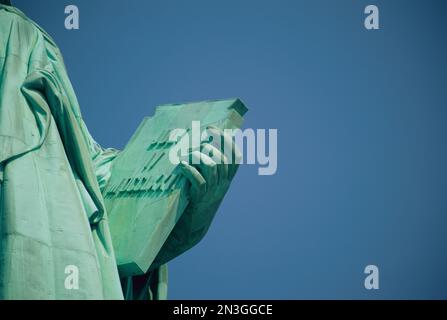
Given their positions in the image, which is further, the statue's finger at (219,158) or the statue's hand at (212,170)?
the statue's finger at (219,158)

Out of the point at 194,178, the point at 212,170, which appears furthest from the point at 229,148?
the point at 194,178

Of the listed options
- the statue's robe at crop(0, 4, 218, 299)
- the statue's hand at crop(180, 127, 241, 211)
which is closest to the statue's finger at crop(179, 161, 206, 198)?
the statue's hand at crop(180, 127, 241, 211)

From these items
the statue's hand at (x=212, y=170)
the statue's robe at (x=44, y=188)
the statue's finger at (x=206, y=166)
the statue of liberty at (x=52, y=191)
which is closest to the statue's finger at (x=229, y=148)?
the statue's hand at (x=212, y=170)

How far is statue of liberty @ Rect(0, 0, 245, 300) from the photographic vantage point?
48.2ft

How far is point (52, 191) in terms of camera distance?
15609mm

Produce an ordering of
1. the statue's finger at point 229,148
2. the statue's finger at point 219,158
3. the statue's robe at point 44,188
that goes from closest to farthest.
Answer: the statue's robe at point 44,188 → the statue's finger at point 219,158 → the statue's finger at point 229,148

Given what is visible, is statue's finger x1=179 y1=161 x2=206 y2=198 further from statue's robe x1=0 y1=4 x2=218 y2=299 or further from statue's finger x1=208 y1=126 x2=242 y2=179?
statue's finger x1=208 y1=126 x2=242 y2=179

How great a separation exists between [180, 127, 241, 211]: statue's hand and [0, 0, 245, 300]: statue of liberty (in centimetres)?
2

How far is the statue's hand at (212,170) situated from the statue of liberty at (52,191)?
0.02 meters

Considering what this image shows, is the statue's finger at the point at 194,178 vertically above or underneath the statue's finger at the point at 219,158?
underneath

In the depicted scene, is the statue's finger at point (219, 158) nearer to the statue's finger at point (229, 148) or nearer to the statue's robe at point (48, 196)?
the statue's finger at point (229, 148)

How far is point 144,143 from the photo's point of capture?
1916 cm

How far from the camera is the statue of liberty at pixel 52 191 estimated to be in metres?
14.7
